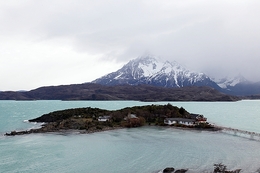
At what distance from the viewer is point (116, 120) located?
77.0m

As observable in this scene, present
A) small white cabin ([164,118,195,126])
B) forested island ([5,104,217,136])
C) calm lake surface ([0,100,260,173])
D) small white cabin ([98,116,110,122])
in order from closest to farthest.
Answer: calm lake surface ([0,100,260,173]) < forested island ([5,104,217,136]) < small white cabin ([164,118,195,126]) < small white cabin ([98,116,110,122])

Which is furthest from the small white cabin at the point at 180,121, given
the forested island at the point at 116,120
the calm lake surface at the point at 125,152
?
the calm lake surface at the point at 125,152

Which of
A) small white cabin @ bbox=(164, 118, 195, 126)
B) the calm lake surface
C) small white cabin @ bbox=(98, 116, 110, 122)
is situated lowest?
the calm lake surface

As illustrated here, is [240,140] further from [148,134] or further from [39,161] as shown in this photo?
[39,161]

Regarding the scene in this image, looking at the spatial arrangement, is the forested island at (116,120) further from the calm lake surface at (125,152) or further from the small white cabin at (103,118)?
the calm lake surface at (125,152)

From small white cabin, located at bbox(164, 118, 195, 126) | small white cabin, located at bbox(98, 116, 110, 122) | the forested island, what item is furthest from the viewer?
small white cabin, located at bbox(98, 116, 110, 122)

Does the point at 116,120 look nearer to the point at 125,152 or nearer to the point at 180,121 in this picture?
the point at 180,121

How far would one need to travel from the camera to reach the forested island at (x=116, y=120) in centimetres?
6681

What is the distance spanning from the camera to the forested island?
2630 inches

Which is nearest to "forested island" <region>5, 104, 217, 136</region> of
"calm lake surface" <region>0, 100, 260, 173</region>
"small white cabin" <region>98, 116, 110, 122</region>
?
"small white cabin" <region>98, 116, 110, 122</region>

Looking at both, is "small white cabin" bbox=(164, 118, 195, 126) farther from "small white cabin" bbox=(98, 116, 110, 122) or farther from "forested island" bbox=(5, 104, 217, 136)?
"small white cabin" bbox=(98, 116, 110, 122)

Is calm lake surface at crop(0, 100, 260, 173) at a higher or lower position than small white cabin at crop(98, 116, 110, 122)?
lower

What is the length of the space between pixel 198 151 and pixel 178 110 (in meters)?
45.8

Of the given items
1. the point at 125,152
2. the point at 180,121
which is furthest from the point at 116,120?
the point at 125,152
